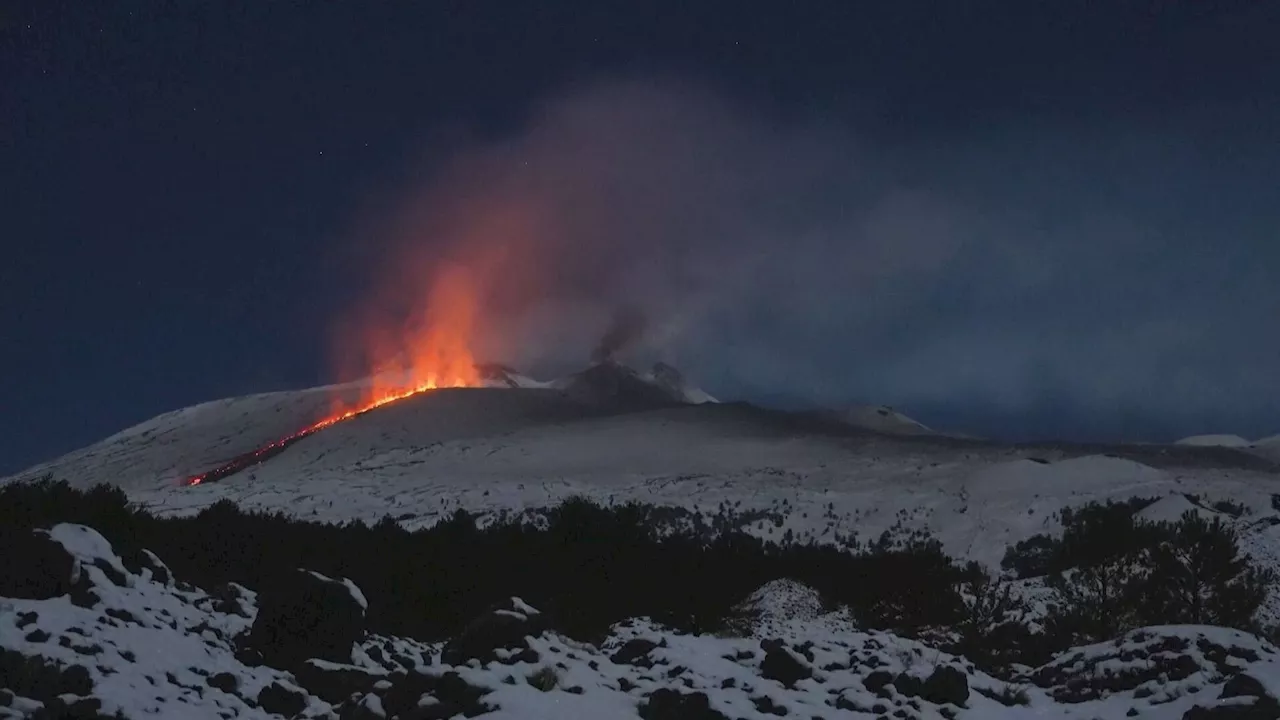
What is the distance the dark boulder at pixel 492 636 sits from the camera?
17.0 meters

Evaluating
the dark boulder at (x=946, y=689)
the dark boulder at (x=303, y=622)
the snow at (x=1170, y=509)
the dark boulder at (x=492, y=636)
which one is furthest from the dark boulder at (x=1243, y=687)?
the snow at (x=1170, y=509)

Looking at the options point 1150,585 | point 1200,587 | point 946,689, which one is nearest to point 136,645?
point 946,689

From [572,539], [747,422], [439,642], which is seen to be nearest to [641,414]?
[747,422]

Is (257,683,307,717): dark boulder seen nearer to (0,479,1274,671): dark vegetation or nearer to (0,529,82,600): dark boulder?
(0,479,1274,671): dark vegetation

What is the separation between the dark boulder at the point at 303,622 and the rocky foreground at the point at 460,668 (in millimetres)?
26

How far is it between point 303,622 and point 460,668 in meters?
3.78

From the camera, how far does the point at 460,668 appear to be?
14766mm

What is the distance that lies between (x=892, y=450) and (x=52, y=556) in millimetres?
130805

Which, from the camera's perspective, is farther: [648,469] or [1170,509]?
[648,469]

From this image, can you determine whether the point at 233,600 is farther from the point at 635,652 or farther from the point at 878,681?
the point at 878,681

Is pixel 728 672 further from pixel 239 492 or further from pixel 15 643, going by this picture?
pixel 239 492

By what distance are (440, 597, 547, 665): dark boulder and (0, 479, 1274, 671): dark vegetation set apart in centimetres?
326

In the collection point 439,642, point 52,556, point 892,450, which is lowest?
point 439,642

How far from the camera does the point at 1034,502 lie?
90812 millimetres
